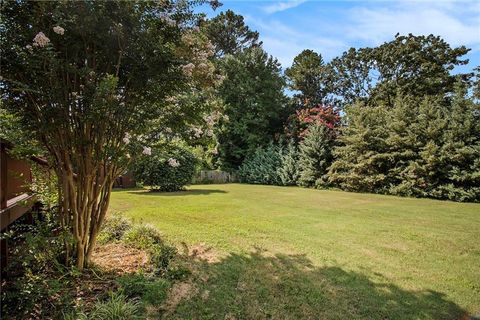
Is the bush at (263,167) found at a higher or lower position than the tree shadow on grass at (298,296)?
higher

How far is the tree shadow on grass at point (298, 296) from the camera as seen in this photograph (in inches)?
109

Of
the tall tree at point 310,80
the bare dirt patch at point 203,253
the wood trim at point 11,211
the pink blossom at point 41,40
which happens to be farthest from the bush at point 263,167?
the pink blossom at point 41,40

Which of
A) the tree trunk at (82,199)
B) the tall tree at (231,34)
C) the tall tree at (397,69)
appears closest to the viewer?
the tree trunk at (82,199)

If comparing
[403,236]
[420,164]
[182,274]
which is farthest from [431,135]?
[182,274]

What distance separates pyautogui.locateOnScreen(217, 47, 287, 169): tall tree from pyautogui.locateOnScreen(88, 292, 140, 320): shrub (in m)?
17.4

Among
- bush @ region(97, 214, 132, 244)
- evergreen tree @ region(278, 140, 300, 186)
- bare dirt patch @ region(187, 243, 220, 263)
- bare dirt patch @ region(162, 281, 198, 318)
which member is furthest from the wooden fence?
bare dirt patch @ region(162, 281, 198, 318)

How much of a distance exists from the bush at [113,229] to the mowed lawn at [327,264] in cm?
64

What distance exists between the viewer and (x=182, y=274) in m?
3.40

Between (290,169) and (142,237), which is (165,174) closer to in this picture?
(142,237)

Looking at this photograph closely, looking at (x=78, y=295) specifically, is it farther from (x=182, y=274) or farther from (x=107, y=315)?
(x=182, y=274)

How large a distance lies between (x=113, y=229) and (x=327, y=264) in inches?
129

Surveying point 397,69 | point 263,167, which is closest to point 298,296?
point 263,167

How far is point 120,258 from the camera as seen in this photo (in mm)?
3803

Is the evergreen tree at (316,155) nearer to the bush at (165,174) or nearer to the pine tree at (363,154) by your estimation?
the pine tree at (363,154)
